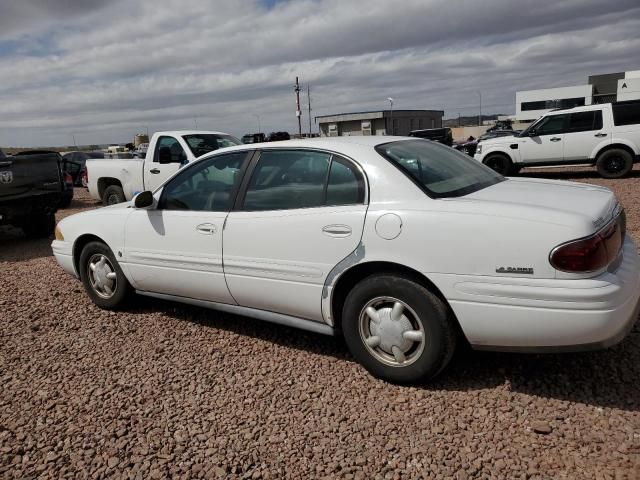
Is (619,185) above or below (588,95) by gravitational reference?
below

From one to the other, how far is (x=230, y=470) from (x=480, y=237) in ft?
5.66

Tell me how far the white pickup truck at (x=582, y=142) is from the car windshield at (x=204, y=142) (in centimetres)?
755

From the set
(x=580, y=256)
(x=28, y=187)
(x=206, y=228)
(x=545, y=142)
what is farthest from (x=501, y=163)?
(x=580, y=256)

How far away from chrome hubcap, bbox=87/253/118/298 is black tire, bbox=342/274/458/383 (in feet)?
8.17

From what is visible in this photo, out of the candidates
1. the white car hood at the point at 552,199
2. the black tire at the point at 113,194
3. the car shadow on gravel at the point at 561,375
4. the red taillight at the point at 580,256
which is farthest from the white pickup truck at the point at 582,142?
the red taillight at the point at 580,256

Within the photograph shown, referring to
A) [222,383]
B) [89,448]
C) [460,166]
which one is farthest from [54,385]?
[460,166]

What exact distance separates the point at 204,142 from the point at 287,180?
7.25 m

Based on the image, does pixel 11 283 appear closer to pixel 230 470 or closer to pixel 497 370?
pixel 230 470

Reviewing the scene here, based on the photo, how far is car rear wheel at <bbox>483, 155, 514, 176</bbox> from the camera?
1424 cm

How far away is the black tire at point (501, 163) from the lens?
46.7ft

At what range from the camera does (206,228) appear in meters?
3.94

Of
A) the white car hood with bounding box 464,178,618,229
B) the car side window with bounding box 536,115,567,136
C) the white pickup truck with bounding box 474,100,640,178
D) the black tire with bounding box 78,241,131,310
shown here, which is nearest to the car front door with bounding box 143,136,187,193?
the black tire with bounding box 78,241,131,310

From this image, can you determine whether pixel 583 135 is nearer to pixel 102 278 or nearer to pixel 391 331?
pixel 391 331

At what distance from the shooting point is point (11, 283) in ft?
20.4
